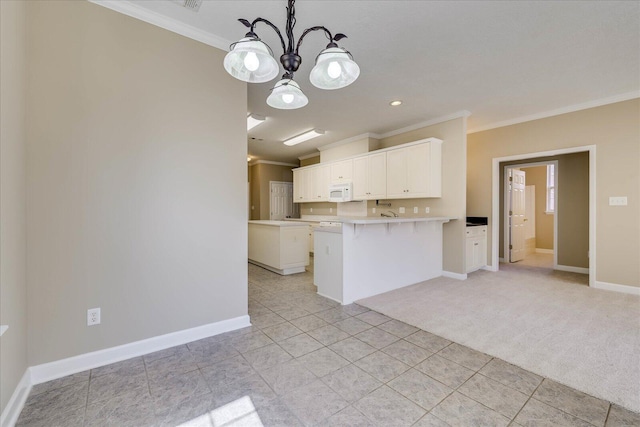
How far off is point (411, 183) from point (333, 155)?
2.42m

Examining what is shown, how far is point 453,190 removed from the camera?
455 cm

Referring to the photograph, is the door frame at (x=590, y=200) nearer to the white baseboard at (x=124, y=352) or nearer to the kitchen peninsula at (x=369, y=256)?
the kitchen peninsula at (x=369, y=256)

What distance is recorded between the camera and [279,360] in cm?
211

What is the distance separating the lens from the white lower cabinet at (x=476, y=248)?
15.5 ft

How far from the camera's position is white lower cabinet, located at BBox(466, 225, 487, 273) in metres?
4.71

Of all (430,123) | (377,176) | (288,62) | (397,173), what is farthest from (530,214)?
(288,62)

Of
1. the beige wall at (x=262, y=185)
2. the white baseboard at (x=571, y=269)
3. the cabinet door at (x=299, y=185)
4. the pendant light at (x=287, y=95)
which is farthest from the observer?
the beige wall at (x=262, y=185)

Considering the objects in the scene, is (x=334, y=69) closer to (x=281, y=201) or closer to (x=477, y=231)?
(x=477, y=231)

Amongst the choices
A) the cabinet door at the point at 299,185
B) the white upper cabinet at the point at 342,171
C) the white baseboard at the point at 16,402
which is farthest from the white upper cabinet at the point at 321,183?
the white baseboard at the point at 16,402

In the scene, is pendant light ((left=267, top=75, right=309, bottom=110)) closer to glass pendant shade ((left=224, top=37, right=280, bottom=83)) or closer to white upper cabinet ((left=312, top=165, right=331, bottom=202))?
glass pendant shade ((left=224, top=37, right=280, bottom=83))

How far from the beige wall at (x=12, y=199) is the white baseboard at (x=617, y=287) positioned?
6365 millimetres

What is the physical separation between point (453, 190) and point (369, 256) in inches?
82.2

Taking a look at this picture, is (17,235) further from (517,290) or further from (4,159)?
(517,290)

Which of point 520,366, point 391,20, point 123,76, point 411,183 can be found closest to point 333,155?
point 411,183
